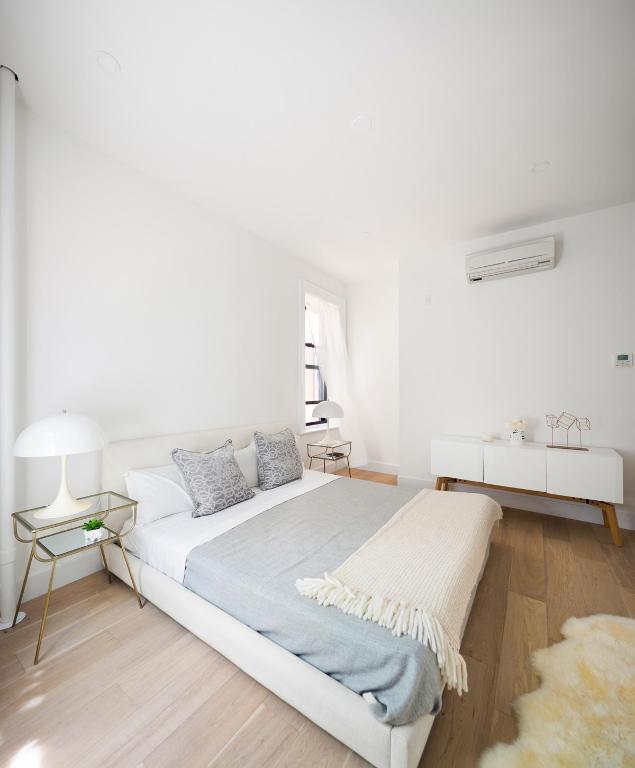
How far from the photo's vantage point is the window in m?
4.65

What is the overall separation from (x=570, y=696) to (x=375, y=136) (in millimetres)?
3026

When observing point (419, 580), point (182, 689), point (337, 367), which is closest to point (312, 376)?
point (337, 367)

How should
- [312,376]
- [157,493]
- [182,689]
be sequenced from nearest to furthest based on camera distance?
[182,689], [157,493], [312,376]

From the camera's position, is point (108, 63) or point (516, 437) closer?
point (108, 63)

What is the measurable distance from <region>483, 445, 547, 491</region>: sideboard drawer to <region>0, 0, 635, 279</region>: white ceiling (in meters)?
2.21

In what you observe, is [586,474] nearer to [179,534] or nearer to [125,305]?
[179,534]

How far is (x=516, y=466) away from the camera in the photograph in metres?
3.02

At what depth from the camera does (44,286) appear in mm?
2033

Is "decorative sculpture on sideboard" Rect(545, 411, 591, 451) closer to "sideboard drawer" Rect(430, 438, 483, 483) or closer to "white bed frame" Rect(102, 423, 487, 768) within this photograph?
"sideboard drawer" Rect(430, 438, 483, 483)

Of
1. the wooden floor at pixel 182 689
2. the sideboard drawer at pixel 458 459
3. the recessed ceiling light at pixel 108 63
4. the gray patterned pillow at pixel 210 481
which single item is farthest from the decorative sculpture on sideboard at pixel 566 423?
the recessed ceiling light at pixel 108 63

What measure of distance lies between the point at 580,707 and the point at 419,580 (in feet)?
2.42

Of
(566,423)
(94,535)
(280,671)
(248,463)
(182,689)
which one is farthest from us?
(566,423)

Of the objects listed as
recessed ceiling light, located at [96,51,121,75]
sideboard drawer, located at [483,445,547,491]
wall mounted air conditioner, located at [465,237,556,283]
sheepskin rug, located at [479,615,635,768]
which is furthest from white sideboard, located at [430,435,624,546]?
recessed ceiling light, located at [96,51,121,75]

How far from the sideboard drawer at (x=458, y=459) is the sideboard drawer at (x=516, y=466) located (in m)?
0.07
